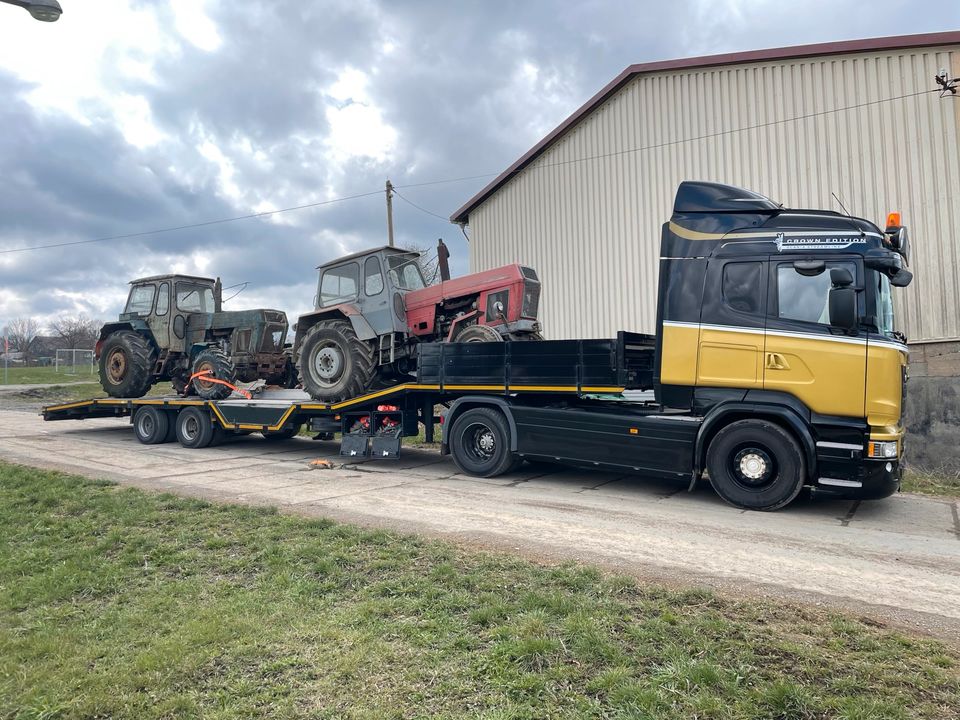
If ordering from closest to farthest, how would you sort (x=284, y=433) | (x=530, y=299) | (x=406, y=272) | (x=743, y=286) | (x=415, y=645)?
(x=415, y=645)
(x=743, y=286)
(x=530, y=299)
(x=406, y=272)
(x=284, y=433)

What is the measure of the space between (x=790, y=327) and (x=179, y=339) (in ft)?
40.6

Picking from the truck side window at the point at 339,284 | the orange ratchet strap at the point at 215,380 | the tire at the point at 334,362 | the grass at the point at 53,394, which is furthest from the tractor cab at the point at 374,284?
the grass at the point at 53,394

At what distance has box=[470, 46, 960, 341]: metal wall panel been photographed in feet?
38.2

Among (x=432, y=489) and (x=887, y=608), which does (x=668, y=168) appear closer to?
(x=432, y=489)

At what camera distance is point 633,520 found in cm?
689

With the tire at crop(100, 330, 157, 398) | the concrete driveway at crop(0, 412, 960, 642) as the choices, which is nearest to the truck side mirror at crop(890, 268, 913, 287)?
the concrete driveway at crop(0, 412, 960, 642)

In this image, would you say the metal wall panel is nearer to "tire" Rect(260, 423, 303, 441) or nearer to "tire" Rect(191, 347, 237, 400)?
"tire" Rect(260, 423, 303, 441)

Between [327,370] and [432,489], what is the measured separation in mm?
3813

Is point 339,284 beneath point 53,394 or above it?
above

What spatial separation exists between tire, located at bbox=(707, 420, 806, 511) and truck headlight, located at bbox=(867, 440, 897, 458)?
66 cm

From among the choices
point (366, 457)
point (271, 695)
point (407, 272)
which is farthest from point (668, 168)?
point (271, 695)

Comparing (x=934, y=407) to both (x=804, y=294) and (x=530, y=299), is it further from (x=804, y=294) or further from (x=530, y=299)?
(x=530, y=299)

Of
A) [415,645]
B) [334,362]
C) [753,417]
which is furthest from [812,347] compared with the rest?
[334,362]

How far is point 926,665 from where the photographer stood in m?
3.37
